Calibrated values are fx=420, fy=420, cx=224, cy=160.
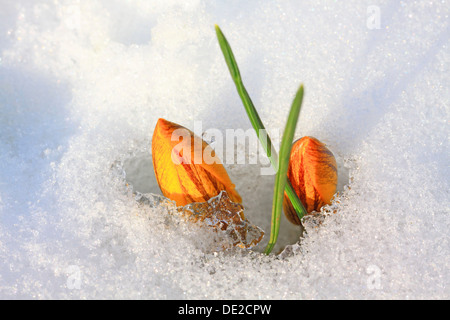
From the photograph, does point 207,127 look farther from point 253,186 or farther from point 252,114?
point 252,114

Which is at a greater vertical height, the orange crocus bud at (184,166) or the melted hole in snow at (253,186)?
the orange crocus bud at (184,166)

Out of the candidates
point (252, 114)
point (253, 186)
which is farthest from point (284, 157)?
point (253, 186)

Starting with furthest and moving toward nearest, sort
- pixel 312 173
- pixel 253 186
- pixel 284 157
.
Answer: pixel 253 186 → pixel 312 173 → pixel 284 157

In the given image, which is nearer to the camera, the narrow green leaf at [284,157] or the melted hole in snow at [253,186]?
the narrow green leaf at [284,157]

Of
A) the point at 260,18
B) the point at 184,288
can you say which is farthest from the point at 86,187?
the point at 260,18
